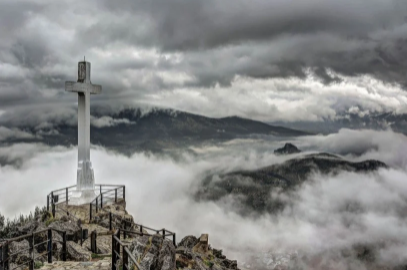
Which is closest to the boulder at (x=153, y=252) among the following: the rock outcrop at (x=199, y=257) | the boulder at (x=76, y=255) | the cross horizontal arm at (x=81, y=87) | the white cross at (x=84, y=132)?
the rock outcrop at (x=199, y=257)

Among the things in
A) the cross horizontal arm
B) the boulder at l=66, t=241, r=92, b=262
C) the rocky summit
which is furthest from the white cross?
the boulder at l=66, t=241, r=92, b=262

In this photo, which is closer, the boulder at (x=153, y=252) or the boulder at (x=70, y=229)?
the boulder at (x=153, y=252)

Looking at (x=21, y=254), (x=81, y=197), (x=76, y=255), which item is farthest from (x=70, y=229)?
(x=81, y=197)

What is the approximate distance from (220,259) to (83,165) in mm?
10389

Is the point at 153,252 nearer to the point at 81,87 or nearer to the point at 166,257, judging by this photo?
the point at 166,257

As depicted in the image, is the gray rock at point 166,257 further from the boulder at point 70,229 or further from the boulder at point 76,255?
the boulder at point 70,229

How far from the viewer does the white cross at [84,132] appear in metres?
22.7

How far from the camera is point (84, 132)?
904 inches

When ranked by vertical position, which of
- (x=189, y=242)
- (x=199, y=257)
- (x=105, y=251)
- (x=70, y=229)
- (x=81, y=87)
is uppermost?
(x=81, y=87)

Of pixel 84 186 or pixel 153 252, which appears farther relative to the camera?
pixel 84 186

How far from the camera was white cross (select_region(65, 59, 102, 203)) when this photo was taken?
2270 cm

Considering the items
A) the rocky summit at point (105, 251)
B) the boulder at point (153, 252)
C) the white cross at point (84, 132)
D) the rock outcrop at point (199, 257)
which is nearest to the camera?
the boulder at point (153, 252)

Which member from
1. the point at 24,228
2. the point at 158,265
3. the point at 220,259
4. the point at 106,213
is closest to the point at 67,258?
the point at 158,265

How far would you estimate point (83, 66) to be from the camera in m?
22.9
